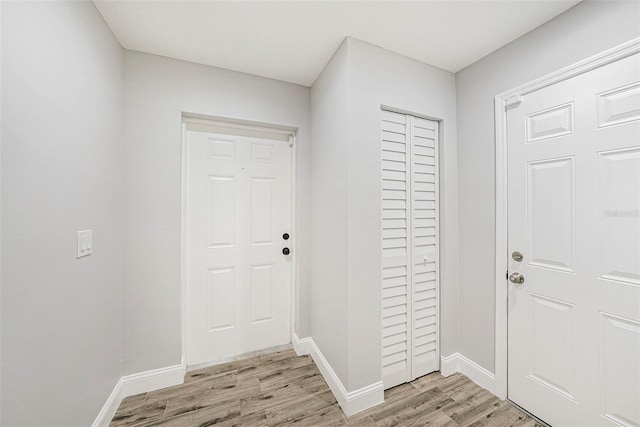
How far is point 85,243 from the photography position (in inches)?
49.7

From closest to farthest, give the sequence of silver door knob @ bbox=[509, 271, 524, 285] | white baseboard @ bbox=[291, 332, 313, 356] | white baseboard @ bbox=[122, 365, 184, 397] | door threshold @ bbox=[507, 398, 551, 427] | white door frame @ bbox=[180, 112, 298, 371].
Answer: door threshold @ bbox=[507, 398, 551, 427], silver door knob @ bbox=[509, 271, 524, 285], white baseboard @ bbox=[122, 365, 184, 397], white door frame @ bbox=[180, 112, 298, 371], white baseboard @ bbox=[291, 332, 313, 356]

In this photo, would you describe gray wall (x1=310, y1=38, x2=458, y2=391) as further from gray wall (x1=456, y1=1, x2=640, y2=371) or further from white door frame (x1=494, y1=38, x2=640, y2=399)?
white door frame (x1=494, y1=38, x2=640, y2=399)

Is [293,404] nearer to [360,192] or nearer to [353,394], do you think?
[353,394]

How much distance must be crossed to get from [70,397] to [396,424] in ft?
5.64

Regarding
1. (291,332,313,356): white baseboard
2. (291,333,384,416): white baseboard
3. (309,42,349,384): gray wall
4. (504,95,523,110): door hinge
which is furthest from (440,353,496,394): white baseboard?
(504,95,523,110): door hinge

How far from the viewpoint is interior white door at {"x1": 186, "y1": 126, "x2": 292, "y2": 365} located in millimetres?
2006

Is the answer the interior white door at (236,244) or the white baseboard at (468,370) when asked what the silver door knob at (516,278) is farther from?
the interior white door at (236,244)

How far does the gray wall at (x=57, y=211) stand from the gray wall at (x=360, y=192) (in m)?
1.41

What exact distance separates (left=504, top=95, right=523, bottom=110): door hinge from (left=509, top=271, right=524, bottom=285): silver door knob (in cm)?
111

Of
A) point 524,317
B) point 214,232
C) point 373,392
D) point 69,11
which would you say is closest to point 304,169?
point 214,232

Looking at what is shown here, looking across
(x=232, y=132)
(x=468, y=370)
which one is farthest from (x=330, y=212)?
(x=468, y=370)

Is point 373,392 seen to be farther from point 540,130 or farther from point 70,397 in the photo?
point 540,130

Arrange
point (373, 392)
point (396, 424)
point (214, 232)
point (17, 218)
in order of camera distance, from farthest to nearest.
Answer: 1. point (214, 232)
2. point (373, 392)
3. point (396, 424)
4. point (17, 218)

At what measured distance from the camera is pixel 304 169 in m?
2.22
